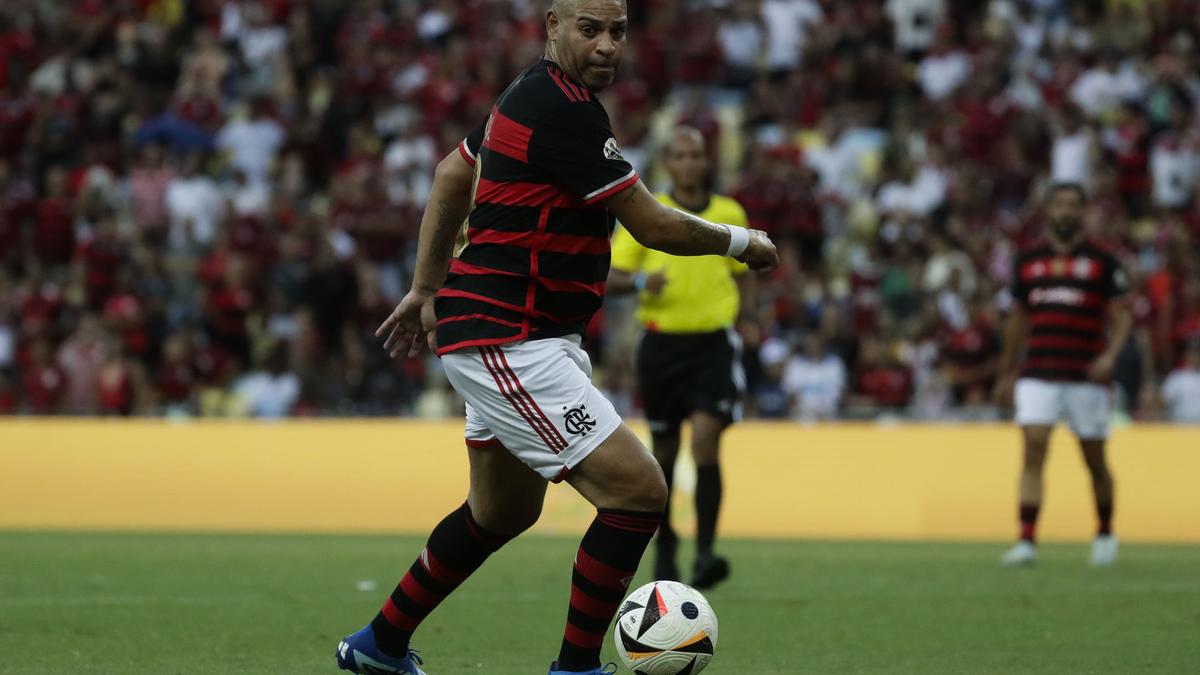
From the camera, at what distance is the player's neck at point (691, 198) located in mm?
10195

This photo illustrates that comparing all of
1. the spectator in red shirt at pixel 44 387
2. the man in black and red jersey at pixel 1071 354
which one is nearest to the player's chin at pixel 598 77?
the man in black and red jersey at pixel 1071 354

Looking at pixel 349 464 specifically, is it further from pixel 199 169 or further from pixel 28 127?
pixel 28 127

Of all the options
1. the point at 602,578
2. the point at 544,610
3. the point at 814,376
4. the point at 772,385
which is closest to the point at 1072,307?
the point at 544,610

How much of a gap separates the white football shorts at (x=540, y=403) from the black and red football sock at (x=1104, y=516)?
733 cm

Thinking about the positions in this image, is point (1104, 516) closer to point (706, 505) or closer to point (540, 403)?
point (706, 505)

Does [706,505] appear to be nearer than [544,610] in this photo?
No

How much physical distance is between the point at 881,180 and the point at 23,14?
1274 cm

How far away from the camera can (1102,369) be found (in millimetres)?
11852

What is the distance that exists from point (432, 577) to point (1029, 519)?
697 cm

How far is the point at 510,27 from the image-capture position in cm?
2352

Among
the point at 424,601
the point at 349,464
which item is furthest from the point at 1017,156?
the point at 424,601

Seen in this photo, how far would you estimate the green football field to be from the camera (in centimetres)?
713

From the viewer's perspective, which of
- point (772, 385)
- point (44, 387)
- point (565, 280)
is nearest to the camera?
point (565, 280)

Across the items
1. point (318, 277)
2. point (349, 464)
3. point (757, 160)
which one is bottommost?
point (349, 464)
